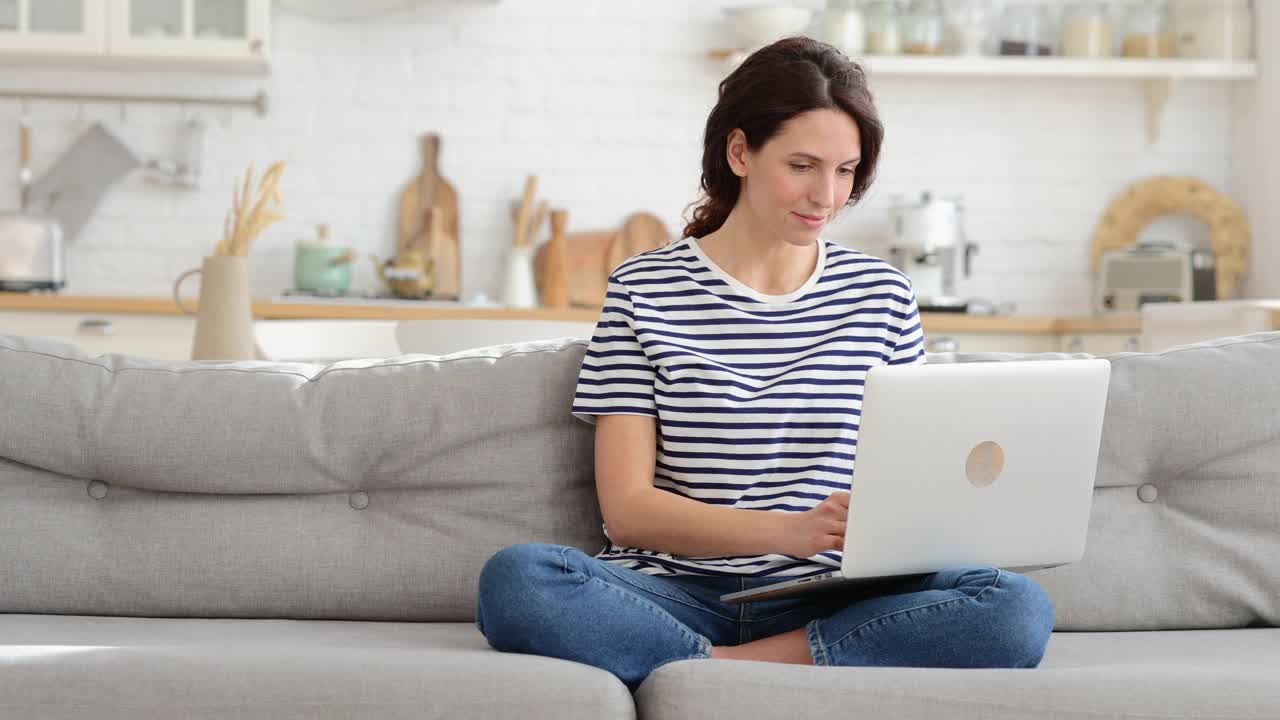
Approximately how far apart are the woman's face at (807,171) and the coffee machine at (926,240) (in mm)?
2576

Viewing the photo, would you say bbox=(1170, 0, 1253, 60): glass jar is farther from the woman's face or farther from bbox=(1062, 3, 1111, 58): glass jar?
the woman's face

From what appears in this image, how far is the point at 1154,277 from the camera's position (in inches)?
168

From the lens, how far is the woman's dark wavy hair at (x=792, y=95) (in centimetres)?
172

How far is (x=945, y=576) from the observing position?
1.56 metres

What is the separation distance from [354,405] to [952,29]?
11.0 feet

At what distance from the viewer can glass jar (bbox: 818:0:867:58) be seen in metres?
4.51

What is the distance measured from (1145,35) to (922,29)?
0.75 metres

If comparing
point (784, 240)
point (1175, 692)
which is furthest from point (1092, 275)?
point (1175, 692)

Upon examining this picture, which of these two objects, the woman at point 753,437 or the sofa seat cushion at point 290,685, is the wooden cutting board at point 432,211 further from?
the sofa seat cushion at point 290,685

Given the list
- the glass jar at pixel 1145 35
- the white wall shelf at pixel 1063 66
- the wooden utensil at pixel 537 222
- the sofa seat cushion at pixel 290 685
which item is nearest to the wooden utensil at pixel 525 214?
the wooden utensil at pixel 537 222

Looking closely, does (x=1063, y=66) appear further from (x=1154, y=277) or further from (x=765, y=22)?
(x=765, y=22)

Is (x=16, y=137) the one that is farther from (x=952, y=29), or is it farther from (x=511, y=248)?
(x=952, y=29)

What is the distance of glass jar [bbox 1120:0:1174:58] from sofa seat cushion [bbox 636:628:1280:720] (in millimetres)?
3571

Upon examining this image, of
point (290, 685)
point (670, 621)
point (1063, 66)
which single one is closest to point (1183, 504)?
point (670, 621)
